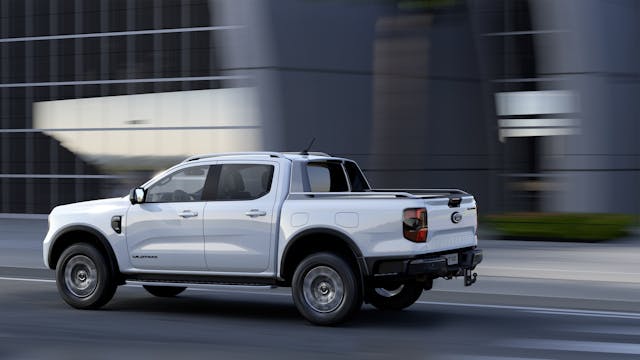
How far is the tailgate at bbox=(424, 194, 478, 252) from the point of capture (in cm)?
1051

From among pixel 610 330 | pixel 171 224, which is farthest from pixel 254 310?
pixel 610 330

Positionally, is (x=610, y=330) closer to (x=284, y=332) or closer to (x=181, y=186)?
(x=284, y=332)

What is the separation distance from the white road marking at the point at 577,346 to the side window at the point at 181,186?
3786 millimetres

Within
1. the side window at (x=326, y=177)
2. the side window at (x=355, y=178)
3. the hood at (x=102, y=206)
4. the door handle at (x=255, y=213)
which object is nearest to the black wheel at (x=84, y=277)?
the hood at (x=102, y=206)

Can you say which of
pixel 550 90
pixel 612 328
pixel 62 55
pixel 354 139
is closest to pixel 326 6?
pixel 354 139

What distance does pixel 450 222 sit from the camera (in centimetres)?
1088

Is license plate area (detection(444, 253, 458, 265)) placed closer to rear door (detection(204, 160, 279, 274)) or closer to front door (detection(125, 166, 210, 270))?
rear door (detection(204, 160, 279, 274))

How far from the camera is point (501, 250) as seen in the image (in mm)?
18828

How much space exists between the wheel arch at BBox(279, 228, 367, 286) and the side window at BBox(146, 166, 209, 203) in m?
1.28

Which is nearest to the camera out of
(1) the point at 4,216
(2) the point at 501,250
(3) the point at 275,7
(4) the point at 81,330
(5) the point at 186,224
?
(4) the point at 81,330

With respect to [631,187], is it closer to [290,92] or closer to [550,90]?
[550,90]

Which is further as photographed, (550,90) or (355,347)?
(550,90)

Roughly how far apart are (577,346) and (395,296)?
2989 mm

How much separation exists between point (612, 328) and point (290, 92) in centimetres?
1581
